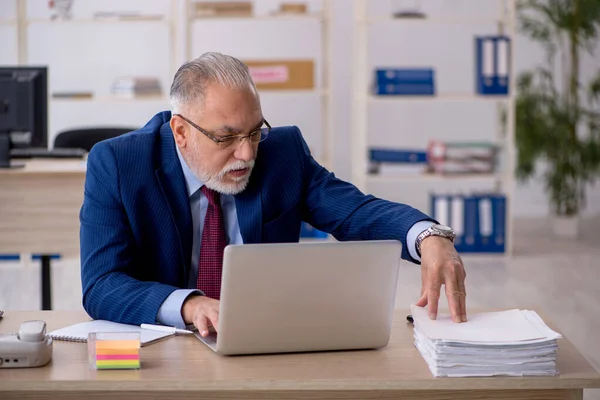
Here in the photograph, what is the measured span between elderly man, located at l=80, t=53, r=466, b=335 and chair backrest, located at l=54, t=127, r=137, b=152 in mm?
2137

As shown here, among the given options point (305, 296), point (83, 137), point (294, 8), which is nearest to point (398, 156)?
point (294, 8)

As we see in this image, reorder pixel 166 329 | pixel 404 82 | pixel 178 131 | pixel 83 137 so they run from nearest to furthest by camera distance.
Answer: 1. pixel 166 329
2. pixel 178 131
3. pixel 83 137
4. pixel 404 82

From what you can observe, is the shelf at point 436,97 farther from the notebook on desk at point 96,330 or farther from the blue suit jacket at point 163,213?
the notebook on desk at point 96,330

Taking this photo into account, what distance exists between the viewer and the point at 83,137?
14.9 ft

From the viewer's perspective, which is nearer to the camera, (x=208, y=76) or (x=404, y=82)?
(x=208, y=76)

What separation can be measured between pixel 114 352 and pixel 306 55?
544 cm

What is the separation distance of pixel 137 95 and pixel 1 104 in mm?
1998

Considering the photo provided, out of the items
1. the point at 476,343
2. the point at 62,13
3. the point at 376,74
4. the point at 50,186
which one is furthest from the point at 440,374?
the point at 62,13

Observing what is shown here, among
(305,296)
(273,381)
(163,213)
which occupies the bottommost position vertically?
(273,381)

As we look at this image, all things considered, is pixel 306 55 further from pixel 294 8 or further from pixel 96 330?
pixel 96 330

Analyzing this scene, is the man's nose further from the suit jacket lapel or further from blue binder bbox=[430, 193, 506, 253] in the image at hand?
blue binder bbox=[430, 193, 506, 253]

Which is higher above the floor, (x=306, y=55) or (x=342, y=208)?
(x=306, y=55)

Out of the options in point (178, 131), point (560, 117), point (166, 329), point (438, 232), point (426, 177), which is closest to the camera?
point (166, 329)

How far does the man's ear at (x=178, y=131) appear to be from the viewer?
2137 millimetres
